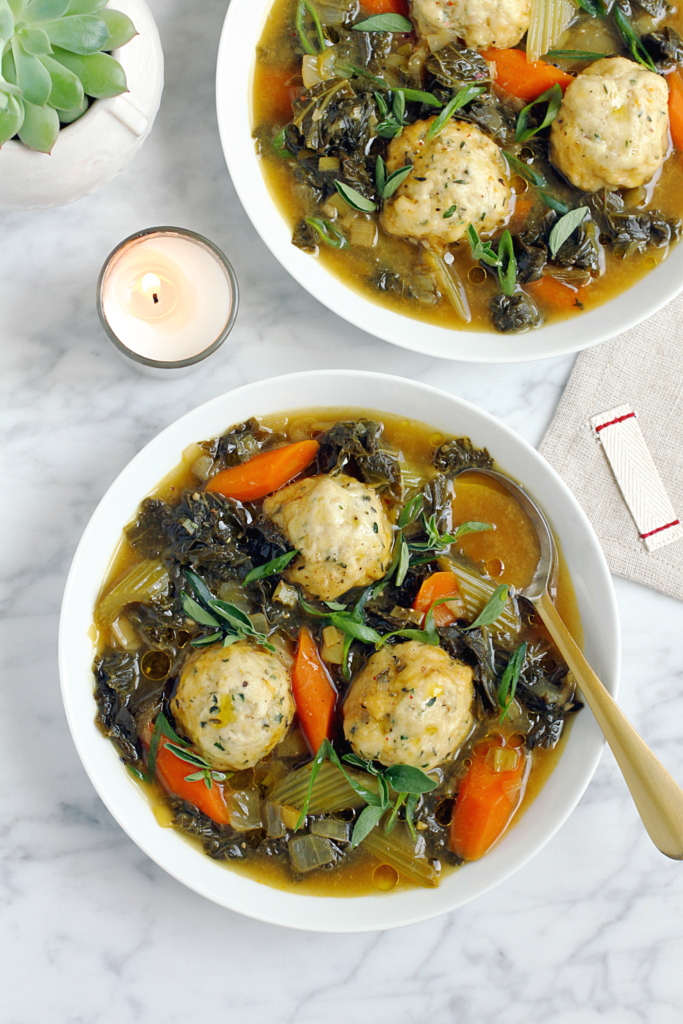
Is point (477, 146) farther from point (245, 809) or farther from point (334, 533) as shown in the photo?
point (245, 809)

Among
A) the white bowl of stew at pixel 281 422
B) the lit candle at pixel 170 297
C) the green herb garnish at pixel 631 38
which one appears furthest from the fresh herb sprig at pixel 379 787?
the green herb garnish at pixel 631 38

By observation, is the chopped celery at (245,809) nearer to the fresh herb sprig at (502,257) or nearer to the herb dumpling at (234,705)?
the herb dumpling at (234,705)

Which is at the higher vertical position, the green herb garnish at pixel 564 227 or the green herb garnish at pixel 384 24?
the green herb garnish at pixel 384 24

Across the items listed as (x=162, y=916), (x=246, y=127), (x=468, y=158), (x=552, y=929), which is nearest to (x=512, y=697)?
(x=552, y=929)

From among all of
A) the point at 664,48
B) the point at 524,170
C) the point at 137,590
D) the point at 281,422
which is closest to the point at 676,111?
the point at 664,48

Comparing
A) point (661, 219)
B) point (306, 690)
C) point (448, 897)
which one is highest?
point (661, 219)

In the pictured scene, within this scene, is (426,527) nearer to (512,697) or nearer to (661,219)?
(512,697)
